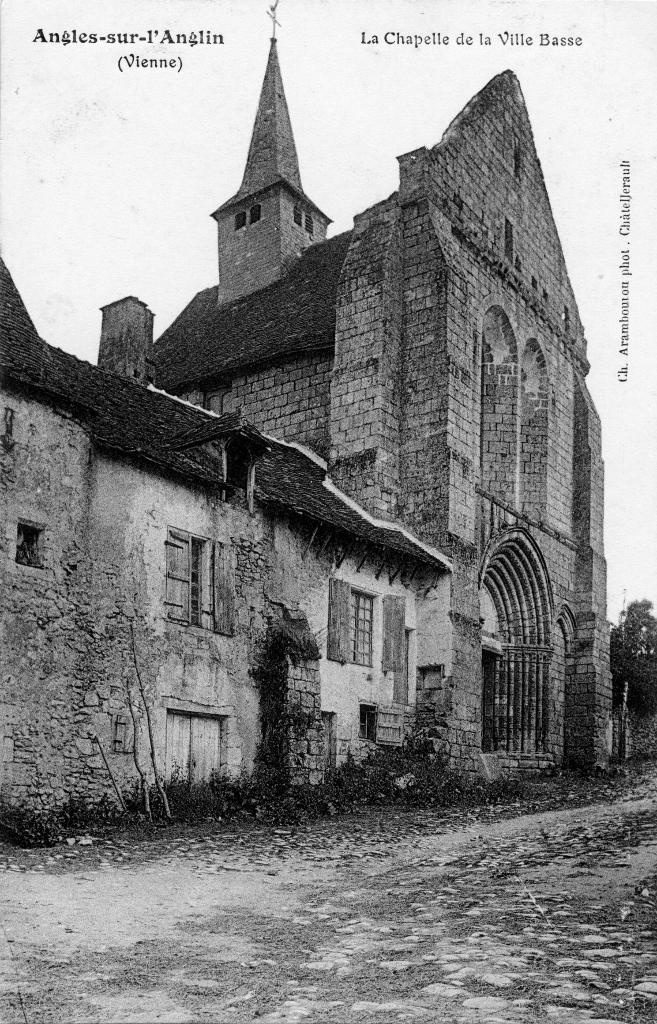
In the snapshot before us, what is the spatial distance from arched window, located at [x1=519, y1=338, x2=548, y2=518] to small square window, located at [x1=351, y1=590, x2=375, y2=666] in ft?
21.8

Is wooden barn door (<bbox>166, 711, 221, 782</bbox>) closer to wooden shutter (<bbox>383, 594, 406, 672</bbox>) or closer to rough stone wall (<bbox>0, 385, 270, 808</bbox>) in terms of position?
rough stone wall (<bbox>0, 385, 270, 808</bbox>)

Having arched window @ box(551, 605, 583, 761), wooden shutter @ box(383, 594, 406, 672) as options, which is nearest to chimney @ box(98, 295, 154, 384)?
wooden shutter @ box(383, 594, 406, 672)

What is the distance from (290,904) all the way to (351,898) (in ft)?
1.91

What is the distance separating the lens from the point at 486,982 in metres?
5.71

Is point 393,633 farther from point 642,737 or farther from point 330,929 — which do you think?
point 642,737

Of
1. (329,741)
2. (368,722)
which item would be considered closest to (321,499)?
(368,722)

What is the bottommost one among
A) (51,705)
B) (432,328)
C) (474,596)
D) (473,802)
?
(473,802)

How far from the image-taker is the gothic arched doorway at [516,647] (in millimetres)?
23109

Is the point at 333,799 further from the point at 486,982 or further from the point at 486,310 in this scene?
the point at 486,310

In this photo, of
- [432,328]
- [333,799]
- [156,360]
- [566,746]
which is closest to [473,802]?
[333,799]

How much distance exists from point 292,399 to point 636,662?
48.2 feet

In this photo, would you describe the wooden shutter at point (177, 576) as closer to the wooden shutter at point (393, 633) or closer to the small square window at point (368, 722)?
the small square window at point (368, 722)

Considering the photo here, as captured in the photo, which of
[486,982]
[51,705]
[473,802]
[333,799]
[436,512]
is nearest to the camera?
[486,982]

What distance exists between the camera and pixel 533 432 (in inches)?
987
